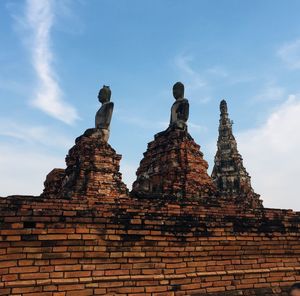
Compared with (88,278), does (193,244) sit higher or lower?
higher

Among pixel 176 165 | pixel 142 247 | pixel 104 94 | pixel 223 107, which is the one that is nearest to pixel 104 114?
pixel 104 94

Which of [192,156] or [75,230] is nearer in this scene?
[75,230]

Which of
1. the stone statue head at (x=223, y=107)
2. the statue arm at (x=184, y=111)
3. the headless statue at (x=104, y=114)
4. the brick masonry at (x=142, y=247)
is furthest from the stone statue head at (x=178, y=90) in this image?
the stone statue head at (x=223, y=107)

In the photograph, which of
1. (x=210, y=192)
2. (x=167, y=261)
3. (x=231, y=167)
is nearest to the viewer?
(x=167, y=261)

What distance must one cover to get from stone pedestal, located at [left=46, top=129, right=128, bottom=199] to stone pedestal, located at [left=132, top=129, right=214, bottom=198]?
2.41 feet

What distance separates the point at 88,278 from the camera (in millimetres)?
→ 4902

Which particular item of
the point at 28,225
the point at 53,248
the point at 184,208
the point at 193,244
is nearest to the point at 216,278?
the point at 193,244

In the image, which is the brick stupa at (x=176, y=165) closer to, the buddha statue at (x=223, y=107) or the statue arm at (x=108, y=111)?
the statue arm at (x=108, y=111)

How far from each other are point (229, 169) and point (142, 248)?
19023 millimetres

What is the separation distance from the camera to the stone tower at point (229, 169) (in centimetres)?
2220

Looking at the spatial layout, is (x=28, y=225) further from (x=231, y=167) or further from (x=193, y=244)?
(x=231, y=167)

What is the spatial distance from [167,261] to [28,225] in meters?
2.08

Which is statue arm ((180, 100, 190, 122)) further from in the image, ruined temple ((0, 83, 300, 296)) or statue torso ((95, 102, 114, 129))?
ruined temple ((0, 83, 300, 296))

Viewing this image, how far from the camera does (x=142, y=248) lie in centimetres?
541
